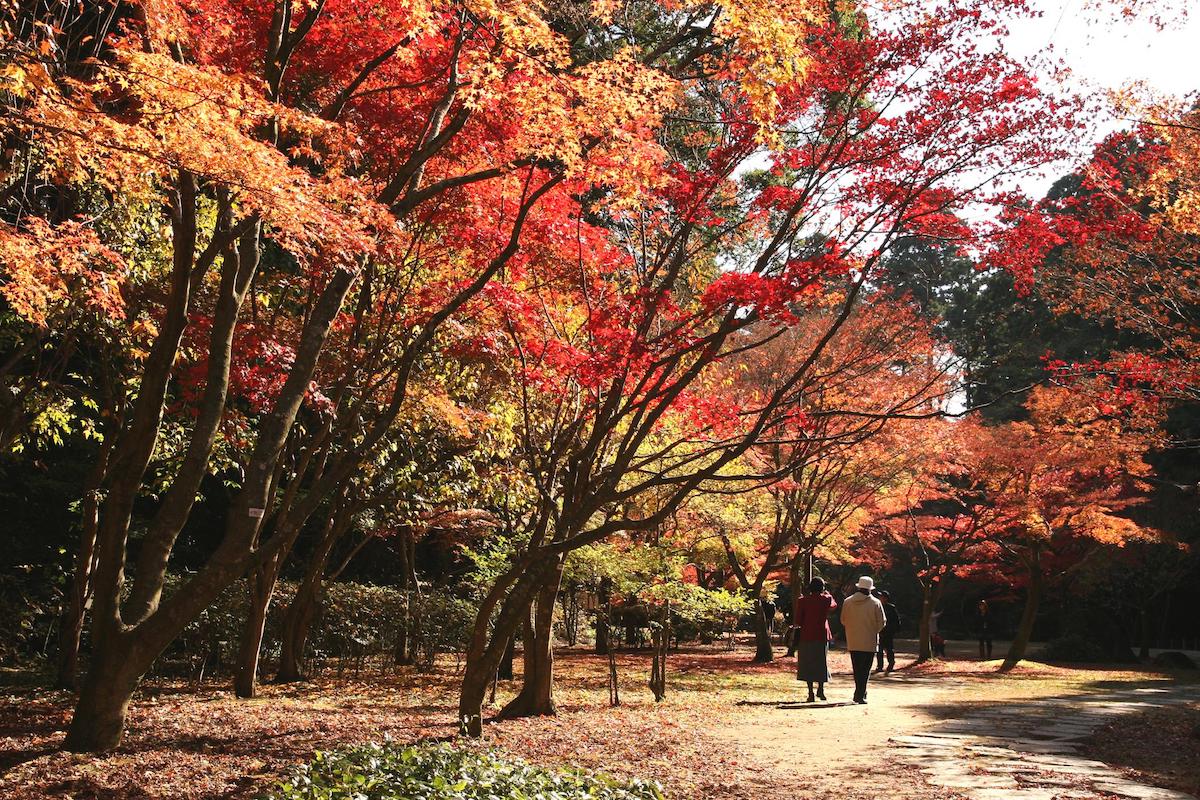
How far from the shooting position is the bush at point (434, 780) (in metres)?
4.66

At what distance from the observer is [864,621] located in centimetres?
1109

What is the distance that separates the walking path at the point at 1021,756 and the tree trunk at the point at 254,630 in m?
6.86

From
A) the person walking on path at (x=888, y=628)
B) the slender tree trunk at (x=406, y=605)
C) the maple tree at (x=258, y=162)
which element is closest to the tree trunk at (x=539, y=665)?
the maple tree at (x=258, y=162)

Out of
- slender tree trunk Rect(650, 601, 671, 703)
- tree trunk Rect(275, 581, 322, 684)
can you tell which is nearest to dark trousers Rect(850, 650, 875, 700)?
slender tree trunk Rect(650, 601, 671, 703)

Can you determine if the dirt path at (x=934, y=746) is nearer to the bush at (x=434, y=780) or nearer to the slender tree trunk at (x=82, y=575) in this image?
the bush at (x=434, y=780)

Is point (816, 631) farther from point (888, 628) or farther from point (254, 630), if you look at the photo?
point (254, 630)

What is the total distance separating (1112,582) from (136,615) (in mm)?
24092

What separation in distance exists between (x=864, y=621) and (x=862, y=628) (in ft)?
0.29

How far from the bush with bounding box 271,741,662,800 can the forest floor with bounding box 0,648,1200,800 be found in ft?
2.28

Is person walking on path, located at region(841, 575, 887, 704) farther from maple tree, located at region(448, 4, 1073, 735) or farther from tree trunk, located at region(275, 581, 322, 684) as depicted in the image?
tree trunk, located at region(275, 581, 322, 684)

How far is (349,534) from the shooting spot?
62.1 feet

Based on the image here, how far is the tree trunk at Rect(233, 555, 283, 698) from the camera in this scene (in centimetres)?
1043

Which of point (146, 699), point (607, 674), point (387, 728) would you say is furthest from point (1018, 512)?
point (146, 699)

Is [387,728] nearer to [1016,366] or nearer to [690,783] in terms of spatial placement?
[690,783]
